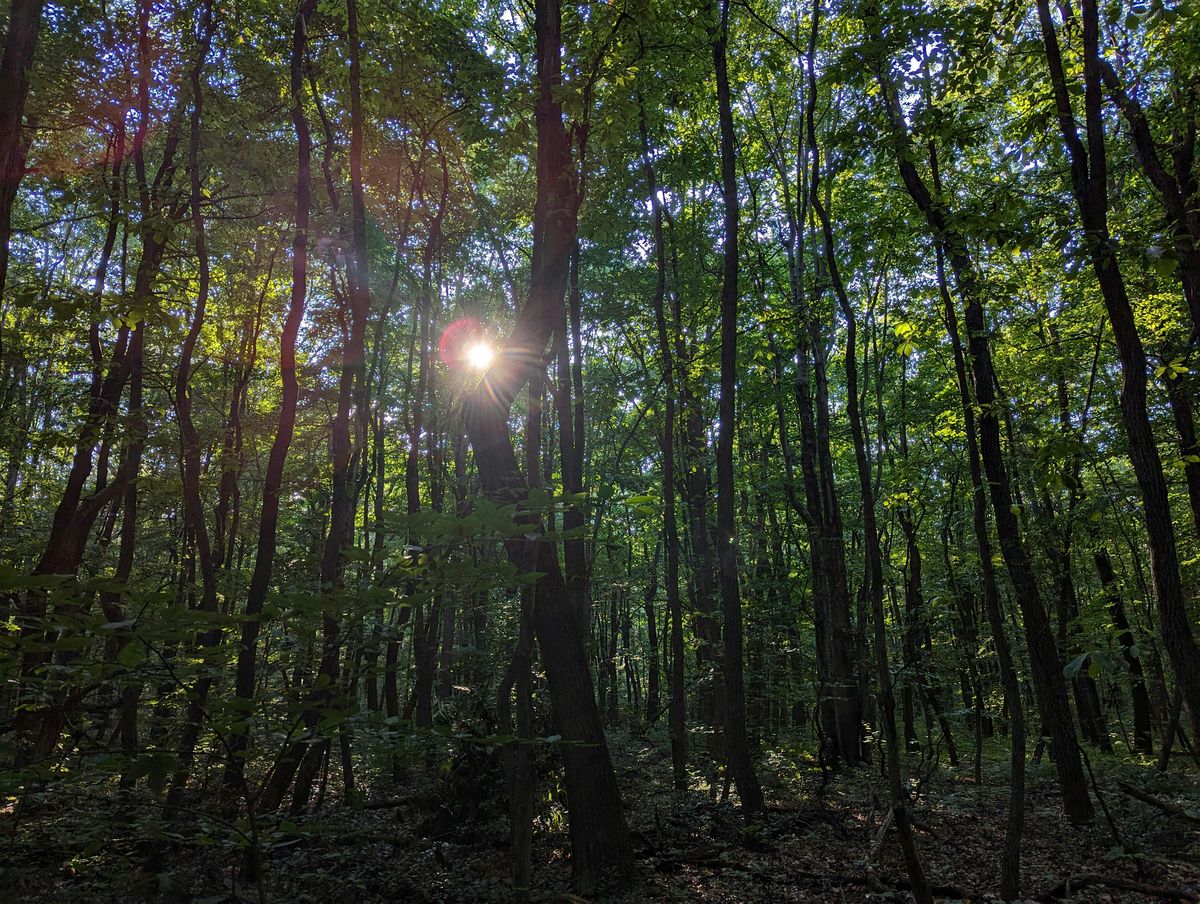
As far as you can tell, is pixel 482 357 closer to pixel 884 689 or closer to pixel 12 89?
pixel 12 89

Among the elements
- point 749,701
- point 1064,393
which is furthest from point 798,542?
point 1064,393

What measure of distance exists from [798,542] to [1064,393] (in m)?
8.06

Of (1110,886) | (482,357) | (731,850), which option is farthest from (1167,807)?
(482,357)

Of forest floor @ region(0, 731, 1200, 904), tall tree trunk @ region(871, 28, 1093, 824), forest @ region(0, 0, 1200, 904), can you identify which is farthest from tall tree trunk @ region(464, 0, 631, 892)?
tall tree trunk @ region(871, 28, 1093, 824)

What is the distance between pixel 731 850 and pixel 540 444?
5051 mm

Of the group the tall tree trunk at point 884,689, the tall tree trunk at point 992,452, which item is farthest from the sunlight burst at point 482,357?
the tall tree trunk at point 992,452

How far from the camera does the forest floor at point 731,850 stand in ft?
18.7

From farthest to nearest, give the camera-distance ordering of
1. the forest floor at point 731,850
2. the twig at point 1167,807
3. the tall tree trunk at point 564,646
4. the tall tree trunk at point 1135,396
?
1. the twig at point 1167,807
2. the forest floor at point 731,850
3. the tall tree trunk at point 564,646
4. the tall tree trunk at point 1135,396

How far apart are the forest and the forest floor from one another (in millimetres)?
70

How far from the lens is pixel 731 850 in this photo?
7113mm

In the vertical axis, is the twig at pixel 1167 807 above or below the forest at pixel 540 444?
below

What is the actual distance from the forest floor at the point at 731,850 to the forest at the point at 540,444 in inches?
2.8

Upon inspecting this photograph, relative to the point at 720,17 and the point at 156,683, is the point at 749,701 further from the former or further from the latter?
the point at 156,683

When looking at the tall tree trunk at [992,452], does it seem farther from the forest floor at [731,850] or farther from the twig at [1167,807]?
the forest floor at [731,850]
